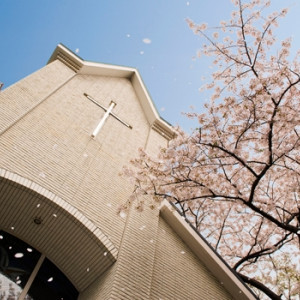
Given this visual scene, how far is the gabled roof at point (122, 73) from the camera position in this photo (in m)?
10.4

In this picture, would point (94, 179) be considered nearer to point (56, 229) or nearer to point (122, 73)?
point (56, 229)

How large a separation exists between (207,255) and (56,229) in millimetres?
3846

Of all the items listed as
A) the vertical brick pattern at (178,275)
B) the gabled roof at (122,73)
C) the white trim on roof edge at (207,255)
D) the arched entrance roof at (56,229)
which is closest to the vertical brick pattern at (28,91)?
the gabled roof at (122,73)

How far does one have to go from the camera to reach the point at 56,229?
6160mm

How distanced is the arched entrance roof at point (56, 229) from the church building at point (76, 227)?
24 mm

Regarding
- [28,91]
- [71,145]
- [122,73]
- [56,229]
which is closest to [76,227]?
[56,229]

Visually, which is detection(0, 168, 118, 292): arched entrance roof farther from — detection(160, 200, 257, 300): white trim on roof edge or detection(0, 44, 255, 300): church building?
detection(160, 200, 257, 300): white trim on roof edge

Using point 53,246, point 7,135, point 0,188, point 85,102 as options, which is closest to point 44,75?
point 85,102

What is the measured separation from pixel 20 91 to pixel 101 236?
470 centimetres

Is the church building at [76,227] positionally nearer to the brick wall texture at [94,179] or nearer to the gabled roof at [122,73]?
the brick wall texture at [94,179]

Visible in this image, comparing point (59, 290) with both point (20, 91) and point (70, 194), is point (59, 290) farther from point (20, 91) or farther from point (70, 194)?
point (20, 91)

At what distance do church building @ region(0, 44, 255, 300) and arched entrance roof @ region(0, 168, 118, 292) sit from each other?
0.08ft

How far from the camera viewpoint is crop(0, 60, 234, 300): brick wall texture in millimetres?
5945

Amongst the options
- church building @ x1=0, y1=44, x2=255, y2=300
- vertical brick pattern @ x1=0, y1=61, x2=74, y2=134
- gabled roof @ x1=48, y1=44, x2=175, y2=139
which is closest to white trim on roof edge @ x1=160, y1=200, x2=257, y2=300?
church building @ x1=0, y1=44, x2=255, y2=300
